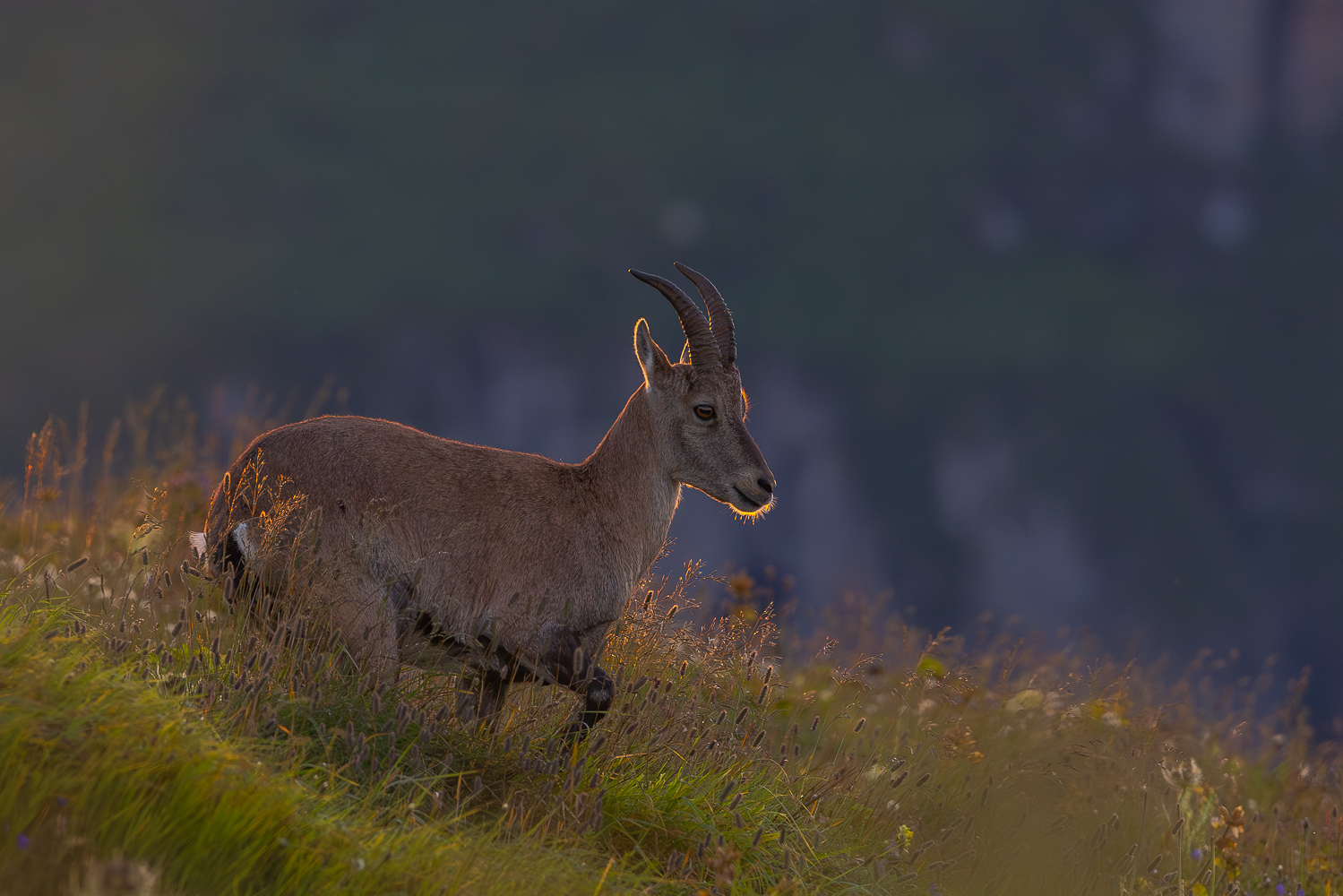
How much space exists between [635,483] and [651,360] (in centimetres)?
90

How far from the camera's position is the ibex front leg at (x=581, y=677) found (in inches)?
243

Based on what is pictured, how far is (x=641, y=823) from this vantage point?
5457 mm

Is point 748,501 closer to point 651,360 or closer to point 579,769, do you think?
point 651,360

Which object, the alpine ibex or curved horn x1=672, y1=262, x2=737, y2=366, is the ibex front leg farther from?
curved horn x1=672, y1=262, x2=737, y2=366

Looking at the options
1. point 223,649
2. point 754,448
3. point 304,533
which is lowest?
point 223,649

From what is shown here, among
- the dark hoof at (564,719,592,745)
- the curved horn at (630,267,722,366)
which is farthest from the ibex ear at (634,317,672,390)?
the dark hoof at (564,719,592,745)

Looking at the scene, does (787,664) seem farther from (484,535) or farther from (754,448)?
(484,535)

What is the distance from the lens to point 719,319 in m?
7.84

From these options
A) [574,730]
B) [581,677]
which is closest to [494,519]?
[581,677]

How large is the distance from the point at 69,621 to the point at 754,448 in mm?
4340

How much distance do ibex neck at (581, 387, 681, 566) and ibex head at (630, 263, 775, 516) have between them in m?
0.10

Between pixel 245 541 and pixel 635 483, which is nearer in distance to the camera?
pixel 245 541

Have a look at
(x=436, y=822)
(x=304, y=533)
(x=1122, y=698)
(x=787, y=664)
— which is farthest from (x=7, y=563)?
(x=1122, y=698)

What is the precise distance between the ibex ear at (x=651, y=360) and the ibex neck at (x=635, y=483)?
0.15m
